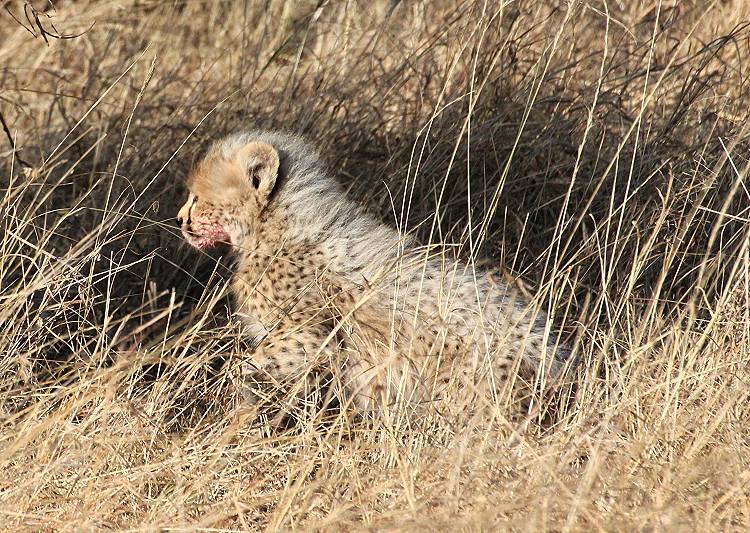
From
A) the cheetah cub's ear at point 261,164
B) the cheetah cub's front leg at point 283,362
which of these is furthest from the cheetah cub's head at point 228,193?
the cheetah cub's front leg at point 283,362

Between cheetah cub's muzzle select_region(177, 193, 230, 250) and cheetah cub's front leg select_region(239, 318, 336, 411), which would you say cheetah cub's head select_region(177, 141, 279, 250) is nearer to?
cheetah cub's muzzle select_region(177, 193, 230, 250)

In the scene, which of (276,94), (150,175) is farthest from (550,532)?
(276,94)

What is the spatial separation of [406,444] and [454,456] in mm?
317

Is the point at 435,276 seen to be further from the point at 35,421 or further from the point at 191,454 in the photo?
the point at 35,421

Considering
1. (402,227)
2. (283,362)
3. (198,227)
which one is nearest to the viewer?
(283,362)

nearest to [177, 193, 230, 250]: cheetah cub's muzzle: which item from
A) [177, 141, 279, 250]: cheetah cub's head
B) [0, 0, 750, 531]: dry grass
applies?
[177, 141, 279, 250]: cheetah cub's head

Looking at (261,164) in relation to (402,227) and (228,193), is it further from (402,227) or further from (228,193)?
(402,227)

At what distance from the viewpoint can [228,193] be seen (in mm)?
3994

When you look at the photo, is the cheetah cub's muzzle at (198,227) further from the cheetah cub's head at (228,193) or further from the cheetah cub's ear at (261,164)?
the cheetah cub's ear at (261,164)

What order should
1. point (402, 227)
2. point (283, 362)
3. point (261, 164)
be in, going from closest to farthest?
1. point (283, 362)
2. point (261, 164)
3. point (402, 227)

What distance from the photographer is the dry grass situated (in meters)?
2.84

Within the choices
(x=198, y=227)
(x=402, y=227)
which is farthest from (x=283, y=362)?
(x=402, y=227)

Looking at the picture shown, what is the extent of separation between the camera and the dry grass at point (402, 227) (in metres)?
2.84

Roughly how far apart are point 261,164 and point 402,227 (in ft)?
2.31
